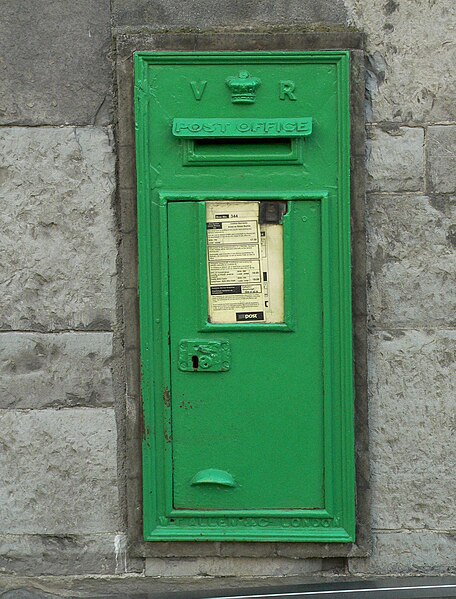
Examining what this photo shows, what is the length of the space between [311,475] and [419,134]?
1393 mm

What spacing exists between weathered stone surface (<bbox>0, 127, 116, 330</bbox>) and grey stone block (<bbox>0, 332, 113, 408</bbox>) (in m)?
0.06

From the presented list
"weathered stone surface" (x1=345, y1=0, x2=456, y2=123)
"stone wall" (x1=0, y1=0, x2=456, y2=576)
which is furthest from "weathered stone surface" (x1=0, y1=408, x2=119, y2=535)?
"weathered stone surface" (x1=345, y1=0, x2=456, y2=123)

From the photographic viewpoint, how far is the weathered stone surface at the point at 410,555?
299 centimetres

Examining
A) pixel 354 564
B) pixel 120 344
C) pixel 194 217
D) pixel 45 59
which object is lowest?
pixel 354 564

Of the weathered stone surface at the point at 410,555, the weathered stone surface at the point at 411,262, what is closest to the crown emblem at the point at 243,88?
the weathered stone surface at the point at 411,262

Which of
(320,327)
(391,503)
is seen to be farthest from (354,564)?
(320,327)

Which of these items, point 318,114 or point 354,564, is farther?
point 354,564

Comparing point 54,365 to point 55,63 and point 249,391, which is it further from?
point 55,63

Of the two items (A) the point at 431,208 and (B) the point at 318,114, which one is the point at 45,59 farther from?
(A) the point at 431,208

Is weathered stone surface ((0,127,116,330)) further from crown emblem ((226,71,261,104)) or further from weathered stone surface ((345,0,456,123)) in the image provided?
weathered stone surface ((345,0,456,123))

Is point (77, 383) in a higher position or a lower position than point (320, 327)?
lower

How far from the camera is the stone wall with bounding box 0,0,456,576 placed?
2.89 metres

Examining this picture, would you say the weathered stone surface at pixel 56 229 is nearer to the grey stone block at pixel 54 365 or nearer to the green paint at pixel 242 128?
the grey stone block at pixel 54 365

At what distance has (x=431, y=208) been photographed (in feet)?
9.55
